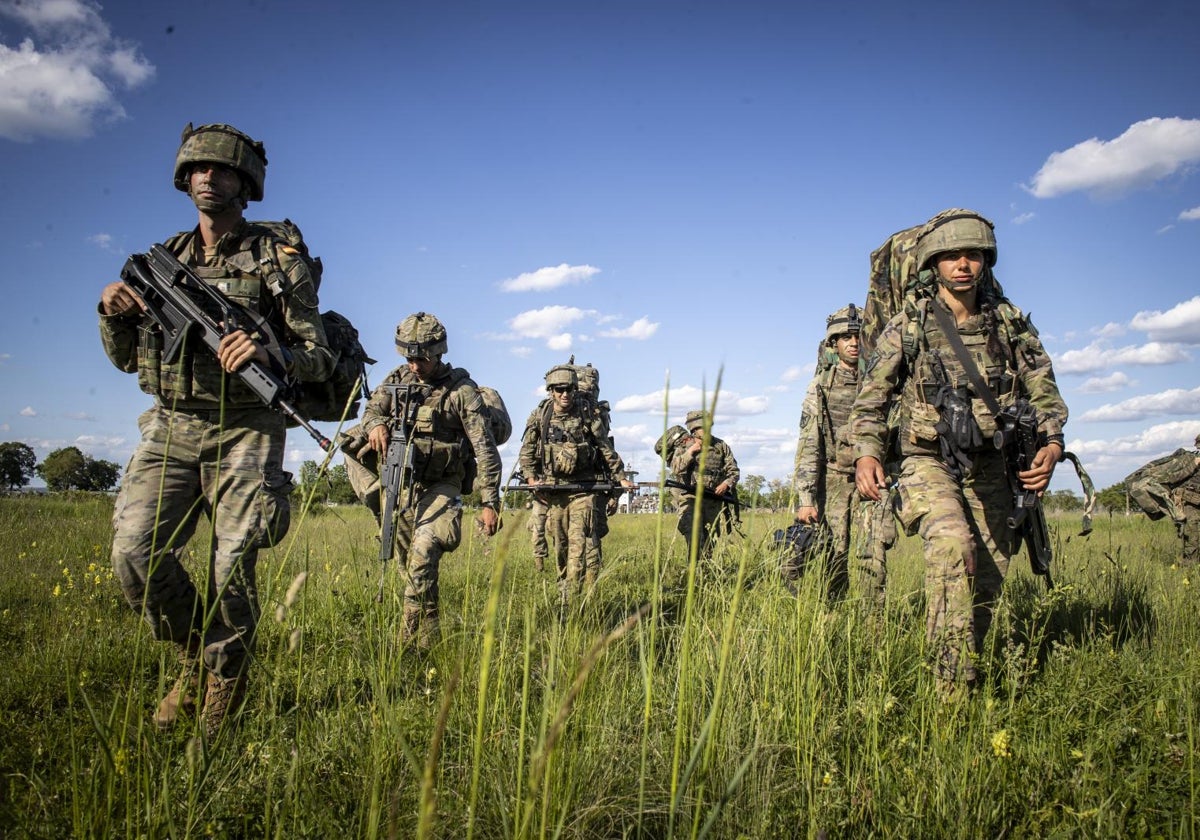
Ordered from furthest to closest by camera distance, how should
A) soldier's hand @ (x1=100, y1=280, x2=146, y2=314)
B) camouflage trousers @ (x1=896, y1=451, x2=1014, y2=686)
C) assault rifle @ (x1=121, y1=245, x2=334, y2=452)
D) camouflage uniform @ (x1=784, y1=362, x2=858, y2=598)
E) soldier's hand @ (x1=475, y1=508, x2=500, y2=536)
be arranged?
camouflage uniform @ (x1=784, y1=362, x2=858, y2=598)
soldier's hand @ (x1=475, y1=508, x2=500, y2=536)
soldier's hand @ (x1=100, y1=280, x2=146, y2=314)
assault rifle @ (x1=121, y1=245, x2=334, y2=452)
camouflage trousers @ (x1=896, y1=451, x2=1014, y2=686)

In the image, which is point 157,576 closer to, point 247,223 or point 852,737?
point 247,223

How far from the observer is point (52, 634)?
14.1 ft

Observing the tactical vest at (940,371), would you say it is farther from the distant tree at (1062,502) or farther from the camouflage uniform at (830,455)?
the distant tree at (1062,502)

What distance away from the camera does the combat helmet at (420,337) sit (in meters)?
5.72

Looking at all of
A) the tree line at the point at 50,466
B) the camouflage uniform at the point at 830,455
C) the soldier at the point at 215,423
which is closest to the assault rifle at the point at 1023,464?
the camouflage uniform at the point at 830,455

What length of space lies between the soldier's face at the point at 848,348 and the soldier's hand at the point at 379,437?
4.04 m

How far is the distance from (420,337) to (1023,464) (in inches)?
163

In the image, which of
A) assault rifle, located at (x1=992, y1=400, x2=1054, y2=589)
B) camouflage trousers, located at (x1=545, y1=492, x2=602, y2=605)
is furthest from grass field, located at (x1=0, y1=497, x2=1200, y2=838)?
camouflage trousers, located at (x1=545, y1=492, x2=602, y2=605)

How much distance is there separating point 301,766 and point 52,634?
3.19m

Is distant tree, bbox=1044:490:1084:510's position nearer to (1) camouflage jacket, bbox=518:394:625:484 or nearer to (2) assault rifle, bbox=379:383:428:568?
(1) camouflage jacket, bbox=518:394:625:484

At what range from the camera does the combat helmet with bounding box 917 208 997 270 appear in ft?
12.9

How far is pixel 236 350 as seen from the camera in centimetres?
317

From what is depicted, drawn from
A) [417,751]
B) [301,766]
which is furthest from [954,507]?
[301,766]

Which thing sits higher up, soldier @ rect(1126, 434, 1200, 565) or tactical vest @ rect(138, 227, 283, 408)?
tactical vest @ rect(138, 227, 283, 408)
